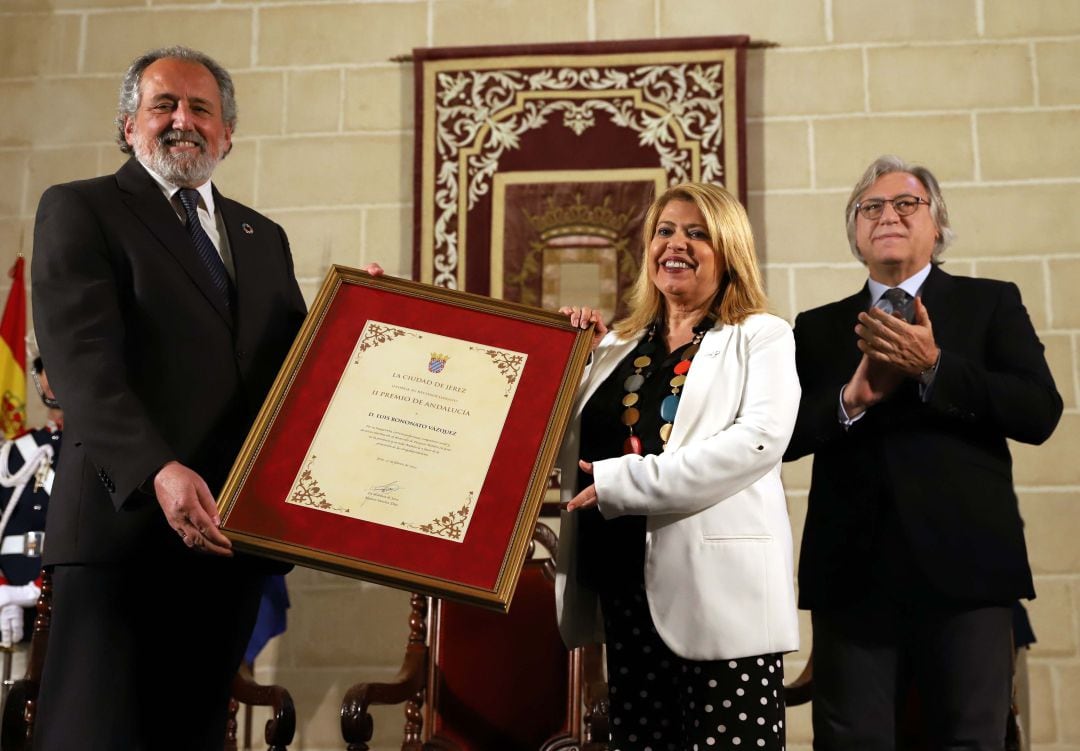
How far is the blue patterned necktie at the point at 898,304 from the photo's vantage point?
2318 millimetres

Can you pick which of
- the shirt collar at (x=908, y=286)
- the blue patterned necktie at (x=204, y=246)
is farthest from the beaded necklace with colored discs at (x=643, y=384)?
the blue patterned necktie at (x=204, y=246)

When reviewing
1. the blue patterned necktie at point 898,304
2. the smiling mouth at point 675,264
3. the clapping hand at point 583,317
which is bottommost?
the clapping hand at point 583,317

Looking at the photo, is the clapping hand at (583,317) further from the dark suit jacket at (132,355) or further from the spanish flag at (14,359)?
the spanish flag at (14,359)

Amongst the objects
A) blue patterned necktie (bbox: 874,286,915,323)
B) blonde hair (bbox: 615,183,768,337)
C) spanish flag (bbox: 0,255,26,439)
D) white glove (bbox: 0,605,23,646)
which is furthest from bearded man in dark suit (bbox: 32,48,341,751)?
spanish flag (bbox: 0,255,26,439)

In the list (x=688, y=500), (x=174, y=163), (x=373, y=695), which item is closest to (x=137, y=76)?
(x=174, y=163)

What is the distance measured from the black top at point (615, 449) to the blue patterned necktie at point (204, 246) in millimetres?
721

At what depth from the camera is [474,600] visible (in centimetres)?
192

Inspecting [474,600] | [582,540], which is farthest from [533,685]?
[474,600]

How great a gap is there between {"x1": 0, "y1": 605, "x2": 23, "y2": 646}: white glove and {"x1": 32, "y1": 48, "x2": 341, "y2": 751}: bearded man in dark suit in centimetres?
170

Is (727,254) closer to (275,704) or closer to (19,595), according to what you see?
(275,704)

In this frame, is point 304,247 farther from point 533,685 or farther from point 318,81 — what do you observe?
point 533,685

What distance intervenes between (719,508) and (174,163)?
1.20 metres

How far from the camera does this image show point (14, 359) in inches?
160

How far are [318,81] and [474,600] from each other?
2.82 m
